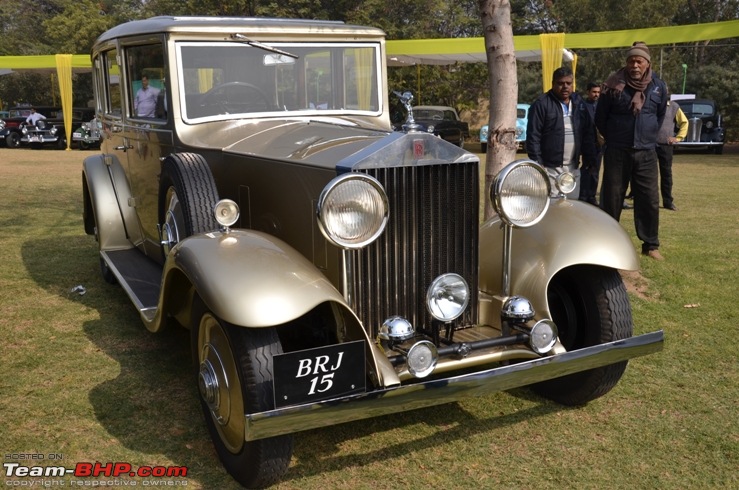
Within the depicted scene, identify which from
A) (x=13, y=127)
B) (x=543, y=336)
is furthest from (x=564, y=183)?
(x=13, y=127)

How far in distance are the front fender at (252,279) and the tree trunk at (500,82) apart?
269 centimetres

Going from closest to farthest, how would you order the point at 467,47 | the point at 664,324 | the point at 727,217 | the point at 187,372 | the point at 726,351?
the point at 187,372 < the point at 726,351 < the point at 664,324 < the point at 727,217 < the point at 467,47

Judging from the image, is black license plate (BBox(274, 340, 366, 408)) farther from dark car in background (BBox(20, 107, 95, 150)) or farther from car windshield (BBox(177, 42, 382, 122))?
dark car in background (BBox(20, 107, 95, 150))

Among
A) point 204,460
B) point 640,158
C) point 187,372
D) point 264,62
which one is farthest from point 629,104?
point 204,460

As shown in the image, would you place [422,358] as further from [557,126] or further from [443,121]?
[443,121]

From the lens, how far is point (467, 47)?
56.0ft

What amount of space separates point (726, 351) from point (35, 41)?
137 ft

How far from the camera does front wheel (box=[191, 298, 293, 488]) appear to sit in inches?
103

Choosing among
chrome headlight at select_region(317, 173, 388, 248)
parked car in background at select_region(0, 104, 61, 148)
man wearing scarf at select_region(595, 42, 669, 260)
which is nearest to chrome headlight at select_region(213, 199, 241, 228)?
chrome headlight at select_region(317, 173, 388, 248)

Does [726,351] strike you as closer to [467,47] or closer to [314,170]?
[314,170]

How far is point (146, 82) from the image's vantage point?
14.8 feet

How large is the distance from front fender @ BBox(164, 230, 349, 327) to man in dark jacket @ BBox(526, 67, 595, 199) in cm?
362

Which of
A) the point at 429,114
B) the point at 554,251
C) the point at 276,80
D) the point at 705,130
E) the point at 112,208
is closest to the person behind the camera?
the point at 554,251

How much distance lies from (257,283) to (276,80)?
2024 millimetres
